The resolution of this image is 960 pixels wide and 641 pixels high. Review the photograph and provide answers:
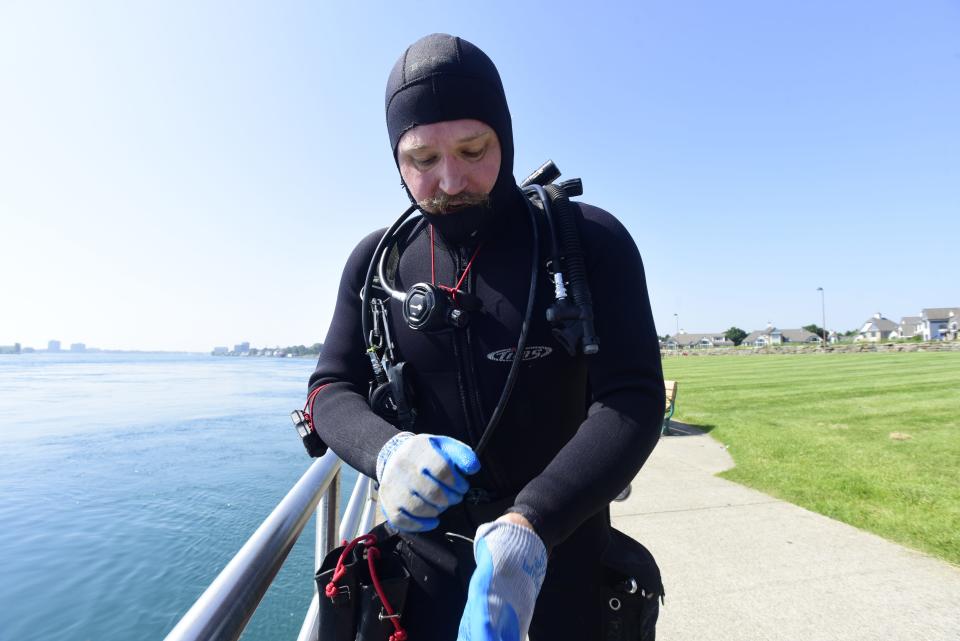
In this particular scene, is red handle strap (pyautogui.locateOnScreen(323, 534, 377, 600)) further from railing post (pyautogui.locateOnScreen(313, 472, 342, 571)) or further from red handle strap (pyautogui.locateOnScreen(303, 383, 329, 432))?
railing post (pyautogui.locateOnScreen(313, 472, 342, 571))

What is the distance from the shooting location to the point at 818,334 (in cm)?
10425

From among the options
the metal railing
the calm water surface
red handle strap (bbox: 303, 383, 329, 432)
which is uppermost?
red handle strap (bbox: 303, 383, 329, 432)

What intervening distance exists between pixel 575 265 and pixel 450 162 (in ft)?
1.56

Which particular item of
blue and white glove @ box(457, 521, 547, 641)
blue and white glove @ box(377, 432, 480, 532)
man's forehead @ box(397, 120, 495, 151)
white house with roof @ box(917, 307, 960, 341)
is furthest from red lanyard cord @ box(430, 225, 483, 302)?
white house with roof @ box(917, 307, 960, 341)

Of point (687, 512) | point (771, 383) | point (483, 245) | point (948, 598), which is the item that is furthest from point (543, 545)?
point (771, 383)

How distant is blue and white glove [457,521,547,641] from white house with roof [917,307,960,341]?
10033cm

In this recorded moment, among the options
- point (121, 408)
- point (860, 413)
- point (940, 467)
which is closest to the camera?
point (940, 467)

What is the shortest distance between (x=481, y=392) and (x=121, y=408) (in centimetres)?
3207

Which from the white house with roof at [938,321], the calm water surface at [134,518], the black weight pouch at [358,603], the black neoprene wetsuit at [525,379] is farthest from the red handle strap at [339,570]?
the white house with roof at [938,321]

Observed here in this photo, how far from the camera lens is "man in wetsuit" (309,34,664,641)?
1.35m

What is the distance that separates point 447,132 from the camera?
1.47m

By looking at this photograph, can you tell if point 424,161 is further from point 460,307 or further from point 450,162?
point 460,307

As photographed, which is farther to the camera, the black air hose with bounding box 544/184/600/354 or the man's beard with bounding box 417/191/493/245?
the man's beard with bounding box 417/191/493/245

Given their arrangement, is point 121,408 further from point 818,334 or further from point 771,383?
point 818,334
